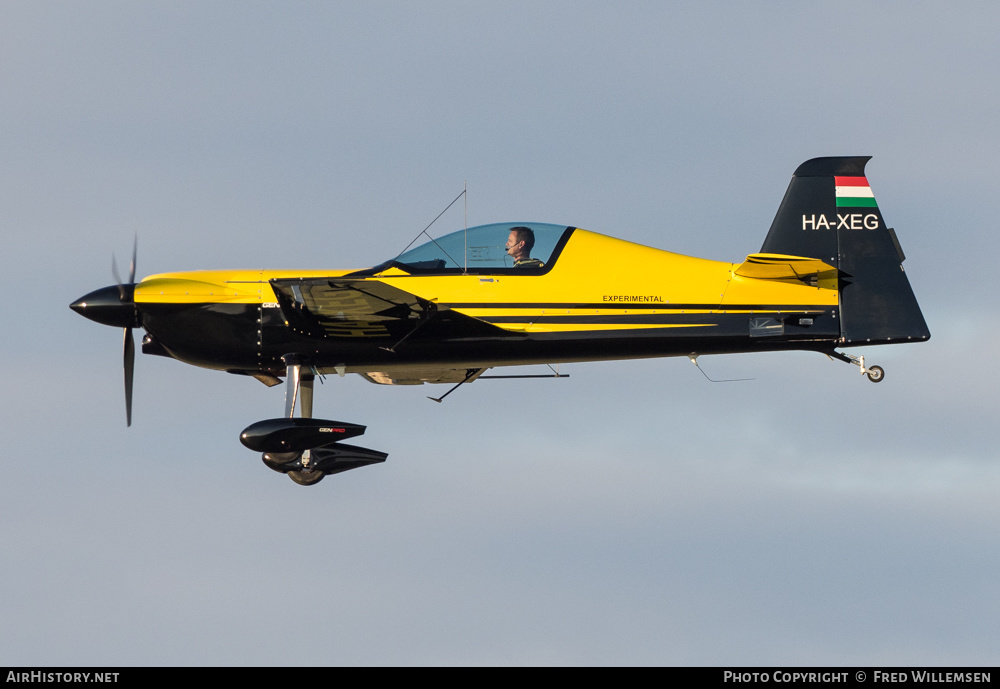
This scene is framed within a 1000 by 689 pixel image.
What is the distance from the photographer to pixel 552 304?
20.3m

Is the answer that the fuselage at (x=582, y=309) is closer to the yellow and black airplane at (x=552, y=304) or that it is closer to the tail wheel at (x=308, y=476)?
the yellow and black airplane at (x=552, y=304)

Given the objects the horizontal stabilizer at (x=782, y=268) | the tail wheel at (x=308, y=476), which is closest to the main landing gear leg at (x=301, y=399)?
the tail wheel at (x=308, y=476)

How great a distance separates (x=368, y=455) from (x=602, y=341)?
3.64 metres

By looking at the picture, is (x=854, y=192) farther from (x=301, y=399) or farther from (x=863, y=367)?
(x=301, y=399)

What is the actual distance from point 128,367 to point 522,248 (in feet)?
18.4

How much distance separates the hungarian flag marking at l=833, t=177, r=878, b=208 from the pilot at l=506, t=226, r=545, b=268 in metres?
4.00

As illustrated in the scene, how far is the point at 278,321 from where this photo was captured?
20.8m

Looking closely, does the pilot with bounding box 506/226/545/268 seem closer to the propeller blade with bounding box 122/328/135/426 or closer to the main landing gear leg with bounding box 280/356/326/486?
the main landing gear leg with bounding box 280/356/326/486

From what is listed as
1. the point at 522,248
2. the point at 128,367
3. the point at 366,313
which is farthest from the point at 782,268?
the point at 128,367

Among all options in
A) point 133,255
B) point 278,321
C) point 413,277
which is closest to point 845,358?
point 413,277

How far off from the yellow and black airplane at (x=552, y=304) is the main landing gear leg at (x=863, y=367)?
2 centimetres

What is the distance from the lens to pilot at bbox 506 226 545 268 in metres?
20.4

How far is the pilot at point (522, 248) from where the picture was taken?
20.4 meters
